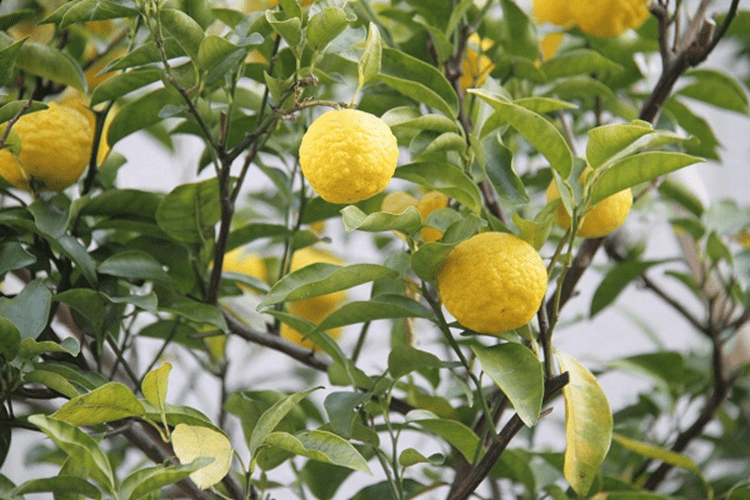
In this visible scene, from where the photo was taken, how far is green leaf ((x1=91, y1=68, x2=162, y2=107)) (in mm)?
734

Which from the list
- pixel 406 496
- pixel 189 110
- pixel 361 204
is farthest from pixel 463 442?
pixel 189 110

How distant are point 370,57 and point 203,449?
309 millimetres

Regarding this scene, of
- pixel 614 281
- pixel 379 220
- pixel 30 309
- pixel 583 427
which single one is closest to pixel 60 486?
pixel 30 309

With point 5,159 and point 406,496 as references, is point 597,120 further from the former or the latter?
point 5,159

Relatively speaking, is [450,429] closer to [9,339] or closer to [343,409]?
[343,409]

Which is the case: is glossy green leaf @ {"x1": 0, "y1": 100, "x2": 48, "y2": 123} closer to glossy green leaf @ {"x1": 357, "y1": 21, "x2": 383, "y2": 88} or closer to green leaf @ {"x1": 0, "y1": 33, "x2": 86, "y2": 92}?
green leaf @ {"x1": 0, "y1": 33, "x2": 86, "y2": 92}

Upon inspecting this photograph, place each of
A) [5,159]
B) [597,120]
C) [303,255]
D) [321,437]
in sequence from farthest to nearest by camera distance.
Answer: [303,255]
[597,120]
[5,159]
[321,437]

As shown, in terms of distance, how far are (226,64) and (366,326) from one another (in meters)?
0.35

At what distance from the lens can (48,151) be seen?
2.50 feet

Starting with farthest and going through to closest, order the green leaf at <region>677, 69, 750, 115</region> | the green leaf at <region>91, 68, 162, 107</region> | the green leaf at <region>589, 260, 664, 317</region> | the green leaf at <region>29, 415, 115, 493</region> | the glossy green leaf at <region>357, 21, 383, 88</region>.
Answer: the green leaf at <region>589, 260, 664, 317</region> < the green leaf at <region>677, 69, 750, 115</region> < the green leaf at <region>91, 68, 162, 107</region> < the glossy green leaf at <region>357, 21, 383, 88</region> < the green leaf at <region>29, 415, 115, 493</region>

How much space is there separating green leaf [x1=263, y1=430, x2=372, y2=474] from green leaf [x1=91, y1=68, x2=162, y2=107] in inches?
12.9

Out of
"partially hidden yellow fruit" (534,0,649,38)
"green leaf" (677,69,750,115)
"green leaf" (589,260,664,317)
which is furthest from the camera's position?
"green leaf" (589,260,664,317)

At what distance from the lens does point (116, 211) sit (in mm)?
825

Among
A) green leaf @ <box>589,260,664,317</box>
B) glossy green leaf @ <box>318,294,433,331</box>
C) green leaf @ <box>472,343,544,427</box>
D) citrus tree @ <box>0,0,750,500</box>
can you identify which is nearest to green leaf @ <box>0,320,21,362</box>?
citrus tree @ <box>0,0,750,500</box>
